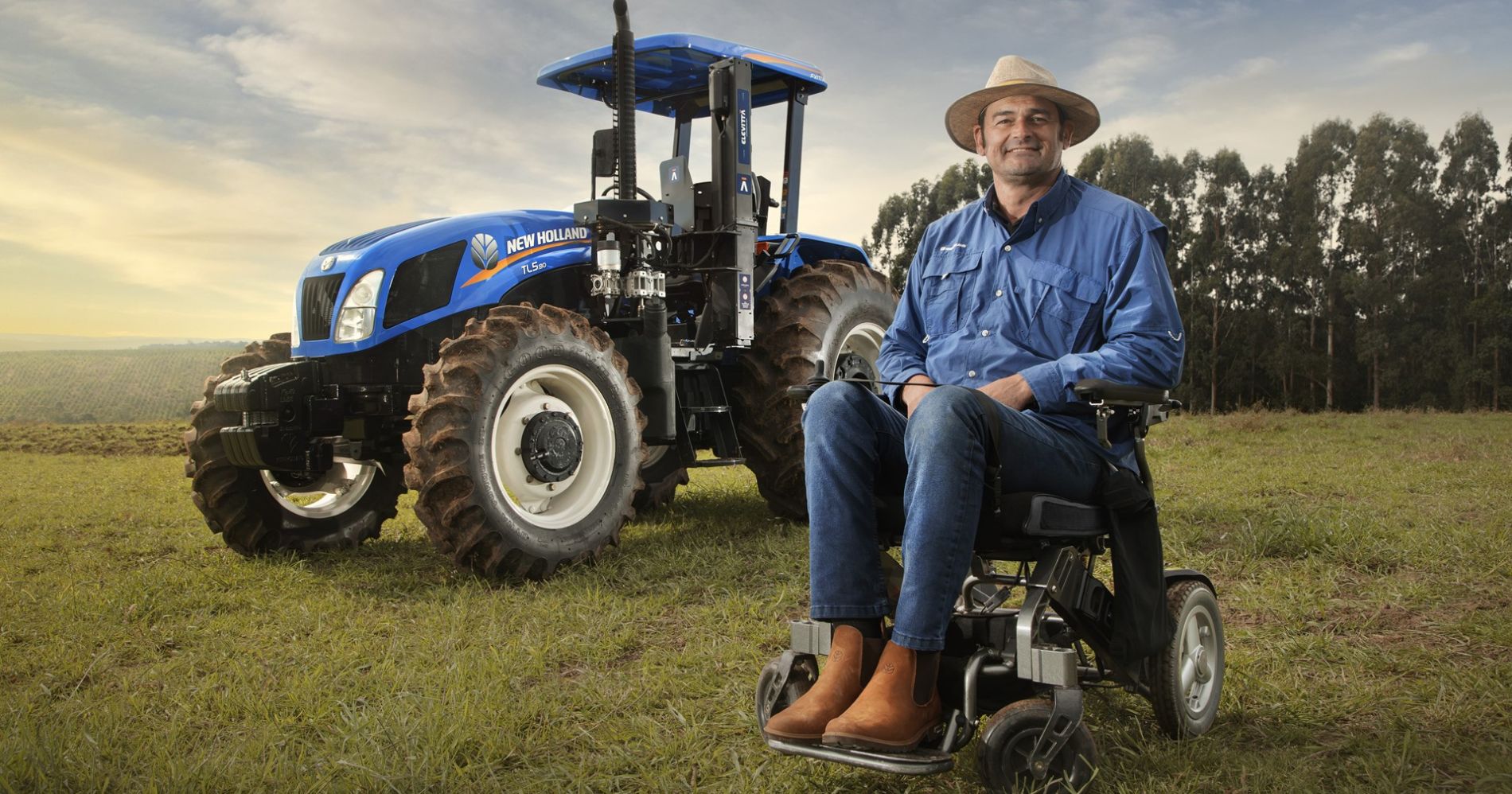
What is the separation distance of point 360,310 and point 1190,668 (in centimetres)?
400

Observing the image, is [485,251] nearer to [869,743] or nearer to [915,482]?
[915,482]

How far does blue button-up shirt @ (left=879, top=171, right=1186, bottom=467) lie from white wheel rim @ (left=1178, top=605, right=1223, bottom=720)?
47 cm

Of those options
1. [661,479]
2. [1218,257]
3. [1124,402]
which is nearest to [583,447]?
[661,479]

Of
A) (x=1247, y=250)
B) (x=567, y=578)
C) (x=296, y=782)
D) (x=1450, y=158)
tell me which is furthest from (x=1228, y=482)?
(x=1450, y=158)

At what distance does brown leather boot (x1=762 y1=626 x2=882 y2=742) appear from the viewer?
90.8 inches

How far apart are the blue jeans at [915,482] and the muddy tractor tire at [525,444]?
2.37m

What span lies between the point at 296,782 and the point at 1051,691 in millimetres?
1703

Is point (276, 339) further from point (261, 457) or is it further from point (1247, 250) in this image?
point (1247, 250)

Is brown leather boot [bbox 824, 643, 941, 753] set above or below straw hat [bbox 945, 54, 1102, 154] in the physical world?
below

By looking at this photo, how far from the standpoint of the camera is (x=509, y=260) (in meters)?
5.58

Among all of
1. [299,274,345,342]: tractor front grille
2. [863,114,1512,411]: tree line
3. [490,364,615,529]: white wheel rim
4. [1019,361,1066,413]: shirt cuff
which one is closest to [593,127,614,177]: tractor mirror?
[490,364,615,529]: white wheel rim

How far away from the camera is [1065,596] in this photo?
2.50 metres

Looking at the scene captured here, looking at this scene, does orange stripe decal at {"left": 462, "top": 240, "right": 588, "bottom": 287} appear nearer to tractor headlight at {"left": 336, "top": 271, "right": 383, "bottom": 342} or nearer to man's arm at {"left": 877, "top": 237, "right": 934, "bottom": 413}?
tractor headlight at {"left": 336, "top": 271, "right": 383, "bottom": 342}

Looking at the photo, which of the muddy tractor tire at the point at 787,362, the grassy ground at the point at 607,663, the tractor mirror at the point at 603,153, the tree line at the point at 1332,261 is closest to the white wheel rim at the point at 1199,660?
the grassy ground at the point at 607,663
